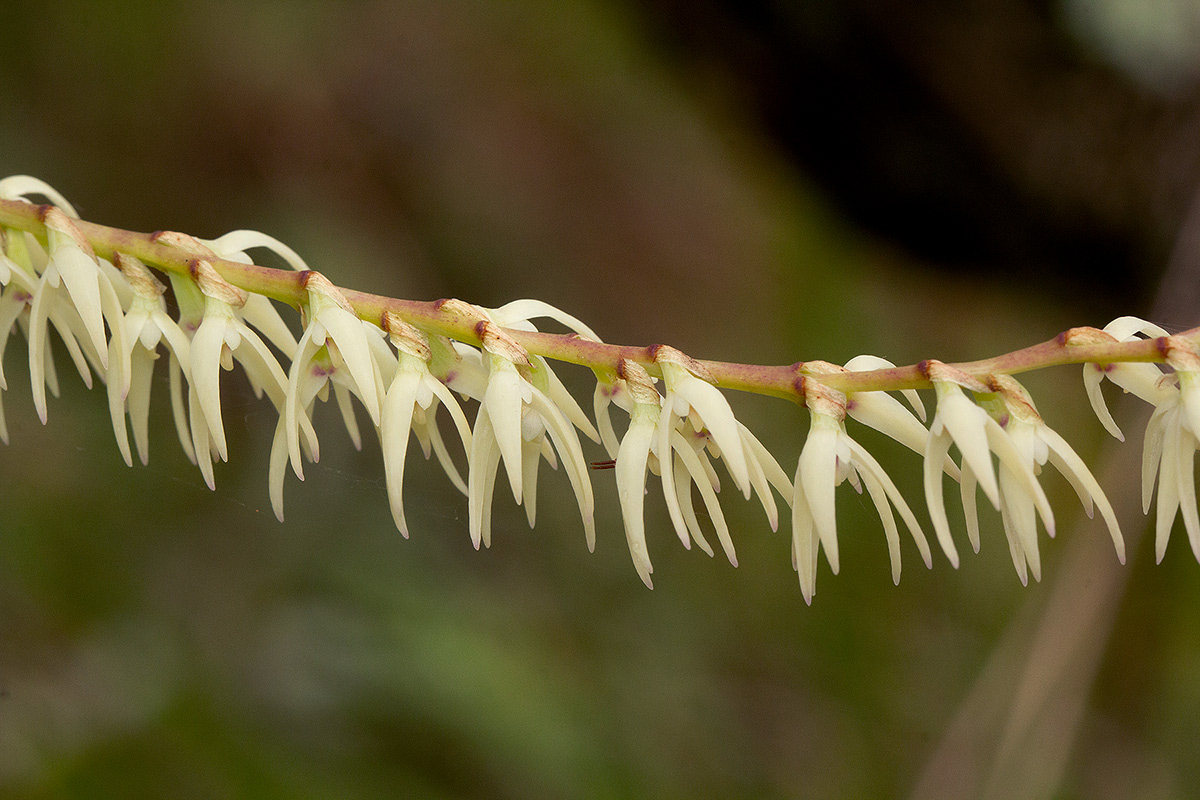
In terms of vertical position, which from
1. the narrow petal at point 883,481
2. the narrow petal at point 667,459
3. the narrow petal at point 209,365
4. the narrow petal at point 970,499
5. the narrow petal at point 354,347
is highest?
the narrow petal at point 970,499

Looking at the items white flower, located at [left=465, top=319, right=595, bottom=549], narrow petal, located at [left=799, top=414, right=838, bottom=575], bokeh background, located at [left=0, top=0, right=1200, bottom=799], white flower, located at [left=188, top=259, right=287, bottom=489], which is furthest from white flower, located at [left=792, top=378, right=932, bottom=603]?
bokeh background, located at [left=0, top=0, right=1200, bottom=799]

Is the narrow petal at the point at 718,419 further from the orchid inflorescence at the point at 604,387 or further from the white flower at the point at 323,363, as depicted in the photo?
the white flower at the point at 323,363

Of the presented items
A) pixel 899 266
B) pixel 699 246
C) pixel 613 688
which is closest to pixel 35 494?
pixel 613 688

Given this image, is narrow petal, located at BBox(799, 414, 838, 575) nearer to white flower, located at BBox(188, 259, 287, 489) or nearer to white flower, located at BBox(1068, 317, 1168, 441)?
white flower, located at BBox(1068, 317, 1168, 441)

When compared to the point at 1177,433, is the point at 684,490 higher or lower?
lower

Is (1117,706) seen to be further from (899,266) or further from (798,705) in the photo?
(899,266)

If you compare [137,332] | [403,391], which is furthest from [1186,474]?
[137,332]

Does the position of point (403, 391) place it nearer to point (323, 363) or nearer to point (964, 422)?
point (323, 363)

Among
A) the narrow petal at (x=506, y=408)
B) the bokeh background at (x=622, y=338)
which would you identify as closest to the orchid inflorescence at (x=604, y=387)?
the narrow petal at (x=506, y=408)
